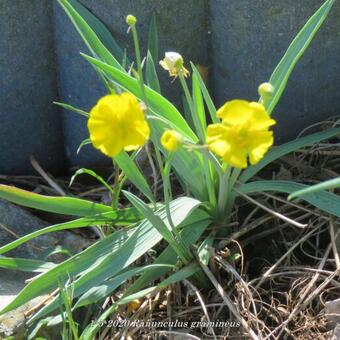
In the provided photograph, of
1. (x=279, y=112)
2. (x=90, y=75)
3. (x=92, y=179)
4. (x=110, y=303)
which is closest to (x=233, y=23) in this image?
(x=279, y=112)

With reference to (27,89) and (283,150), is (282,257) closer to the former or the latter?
(283,150)

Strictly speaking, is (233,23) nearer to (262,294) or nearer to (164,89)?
(164,89)

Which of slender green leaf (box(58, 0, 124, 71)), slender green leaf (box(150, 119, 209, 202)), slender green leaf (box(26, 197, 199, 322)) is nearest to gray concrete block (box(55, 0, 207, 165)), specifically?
slender green leaf (box(58, 0, 124, 71))

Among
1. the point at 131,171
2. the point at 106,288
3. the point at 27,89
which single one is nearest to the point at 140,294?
the point at 106,288

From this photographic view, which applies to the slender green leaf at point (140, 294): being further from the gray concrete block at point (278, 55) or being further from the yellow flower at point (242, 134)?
the gray concrete block at point (278, 55)

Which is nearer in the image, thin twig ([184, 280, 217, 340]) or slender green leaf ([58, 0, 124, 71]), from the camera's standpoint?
thin twig ([184, 280, 217, 340])

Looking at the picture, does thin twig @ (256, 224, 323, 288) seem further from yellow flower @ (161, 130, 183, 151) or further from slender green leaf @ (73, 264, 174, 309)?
yellow flower @ (161, 130, 183, 151)
